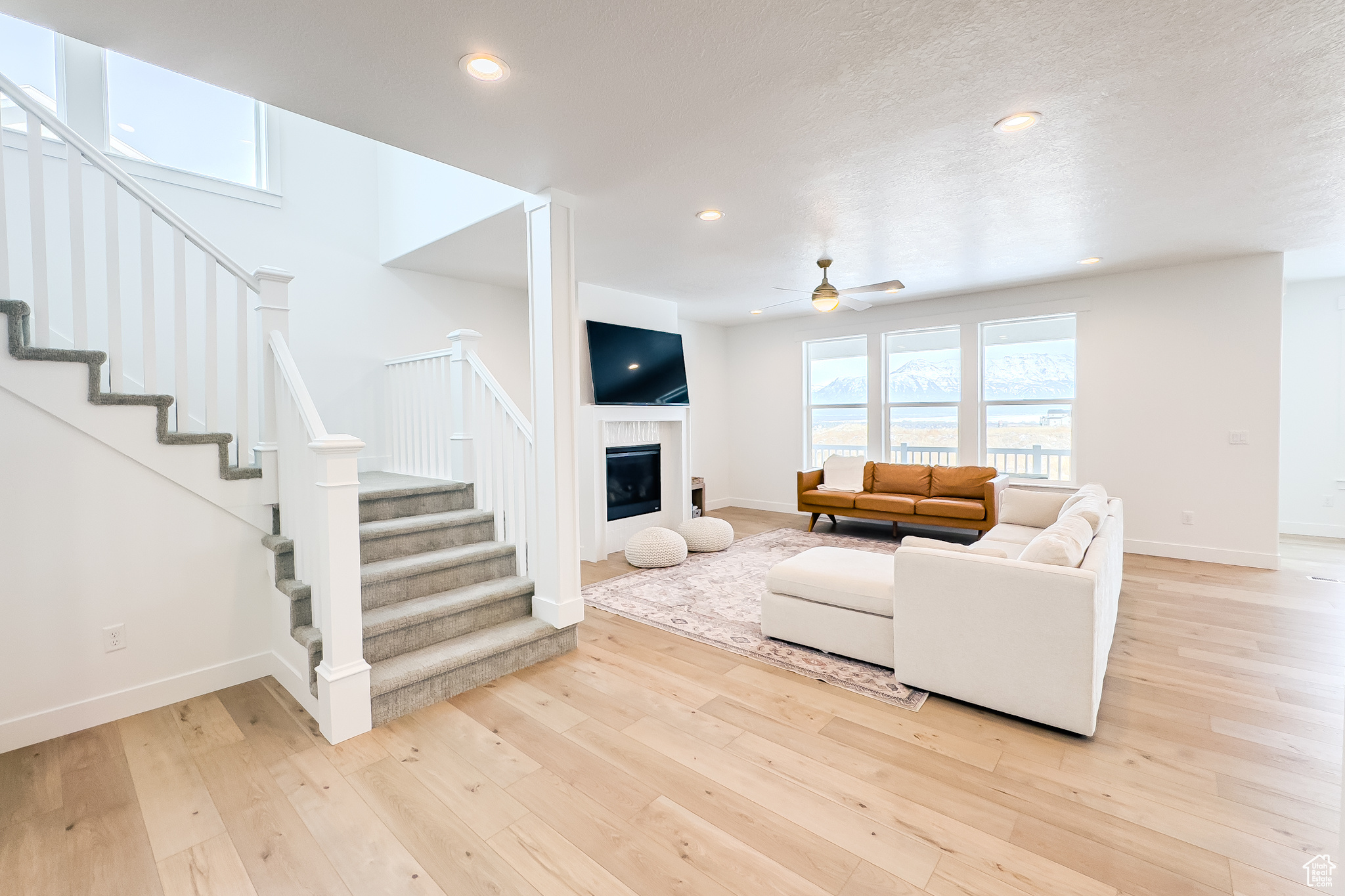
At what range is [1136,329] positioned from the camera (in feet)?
17.0

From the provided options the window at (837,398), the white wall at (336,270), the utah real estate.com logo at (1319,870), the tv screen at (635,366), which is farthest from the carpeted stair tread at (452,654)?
the window at (837,398)

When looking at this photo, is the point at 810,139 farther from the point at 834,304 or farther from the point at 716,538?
the point at 716,538

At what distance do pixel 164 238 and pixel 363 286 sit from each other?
1.20 m

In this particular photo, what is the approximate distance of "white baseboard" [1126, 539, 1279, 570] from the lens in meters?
4.65

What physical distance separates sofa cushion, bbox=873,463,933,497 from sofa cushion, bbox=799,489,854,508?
18.5 inches

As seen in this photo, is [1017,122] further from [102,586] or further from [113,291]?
[102,586]

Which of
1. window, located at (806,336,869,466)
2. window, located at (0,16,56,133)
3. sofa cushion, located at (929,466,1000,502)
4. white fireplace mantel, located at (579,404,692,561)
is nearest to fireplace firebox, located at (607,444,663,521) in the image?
white fireplace mantel, located at (579,404,692,561)

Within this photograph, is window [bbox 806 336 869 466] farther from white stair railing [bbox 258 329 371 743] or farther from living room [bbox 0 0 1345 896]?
white stair railing [bbox 258 329 371 743]

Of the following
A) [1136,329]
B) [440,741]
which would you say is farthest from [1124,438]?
[440,741]

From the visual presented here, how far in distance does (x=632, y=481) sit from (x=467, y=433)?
231cm

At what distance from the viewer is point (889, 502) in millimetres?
5914

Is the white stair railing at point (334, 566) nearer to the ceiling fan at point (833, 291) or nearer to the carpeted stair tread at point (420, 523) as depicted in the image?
the carpeted stair tread at point (420, 523)

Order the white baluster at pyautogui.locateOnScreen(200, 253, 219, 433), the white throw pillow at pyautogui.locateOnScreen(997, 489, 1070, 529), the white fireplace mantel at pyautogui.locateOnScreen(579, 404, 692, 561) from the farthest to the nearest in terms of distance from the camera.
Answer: the white fireplace mantel at pyautogui.locateOnScreen(579, 404, 692, 561)
the white throw pillow at pyautogui.locateOnScreen(997, 489, 1070, 529)
the white baluster at pyautogui.locateOnScreen(200, 253, 219, 433)

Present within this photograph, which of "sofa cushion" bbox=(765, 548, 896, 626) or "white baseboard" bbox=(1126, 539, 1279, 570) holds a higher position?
"sofa cushion" bbox=(765, 548, 896, 626)
